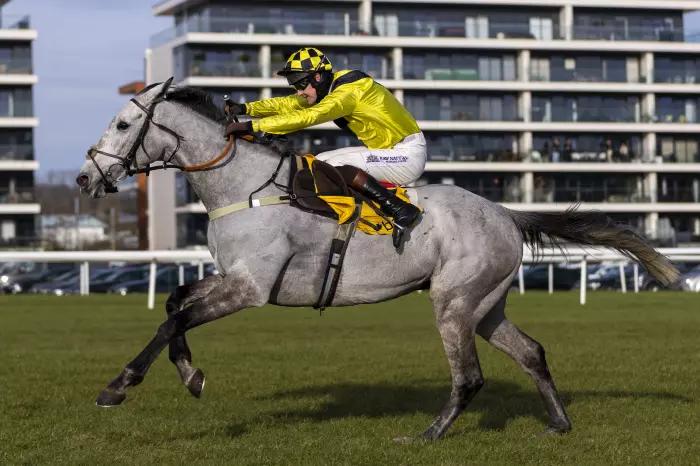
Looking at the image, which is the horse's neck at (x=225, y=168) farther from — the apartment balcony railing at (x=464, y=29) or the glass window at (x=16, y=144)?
the apartment balcony railing at (x=464, y=29)

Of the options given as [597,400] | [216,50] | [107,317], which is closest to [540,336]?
[597,400]

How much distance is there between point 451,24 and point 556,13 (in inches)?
281

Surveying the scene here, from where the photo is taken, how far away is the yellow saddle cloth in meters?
8.41

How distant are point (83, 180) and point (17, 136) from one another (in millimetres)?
61909

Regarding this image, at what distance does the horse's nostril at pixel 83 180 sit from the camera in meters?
8.26

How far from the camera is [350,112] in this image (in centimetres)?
857

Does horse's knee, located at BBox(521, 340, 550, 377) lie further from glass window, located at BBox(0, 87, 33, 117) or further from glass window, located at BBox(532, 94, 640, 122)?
glass window, located at BBox(532, 94, 640, 122)

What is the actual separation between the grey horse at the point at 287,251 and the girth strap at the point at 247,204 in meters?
0.04

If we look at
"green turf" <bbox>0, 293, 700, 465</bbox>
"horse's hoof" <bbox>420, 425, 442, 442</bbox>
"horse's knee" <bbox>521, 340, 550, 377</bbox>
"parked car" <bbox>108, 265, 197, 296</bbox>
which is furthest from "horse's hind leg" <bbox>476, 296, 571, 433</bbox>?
"parked car" <bbox>108, 265, 197, 296</bbox>

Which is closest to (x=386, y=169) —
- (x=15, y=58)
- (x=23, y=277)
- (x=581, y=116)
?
(x=23, y=277)

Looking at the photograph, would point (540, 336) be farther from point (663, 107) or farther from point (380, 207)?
point (663, 107)

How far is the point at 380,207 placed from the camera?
27.9ft

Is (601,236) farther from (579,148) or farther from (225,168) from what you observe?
(579,148)

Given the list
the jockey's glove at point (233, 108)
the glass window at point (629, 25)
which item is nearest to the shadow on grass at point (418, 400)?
the jockey's glove at point (233, 108)
